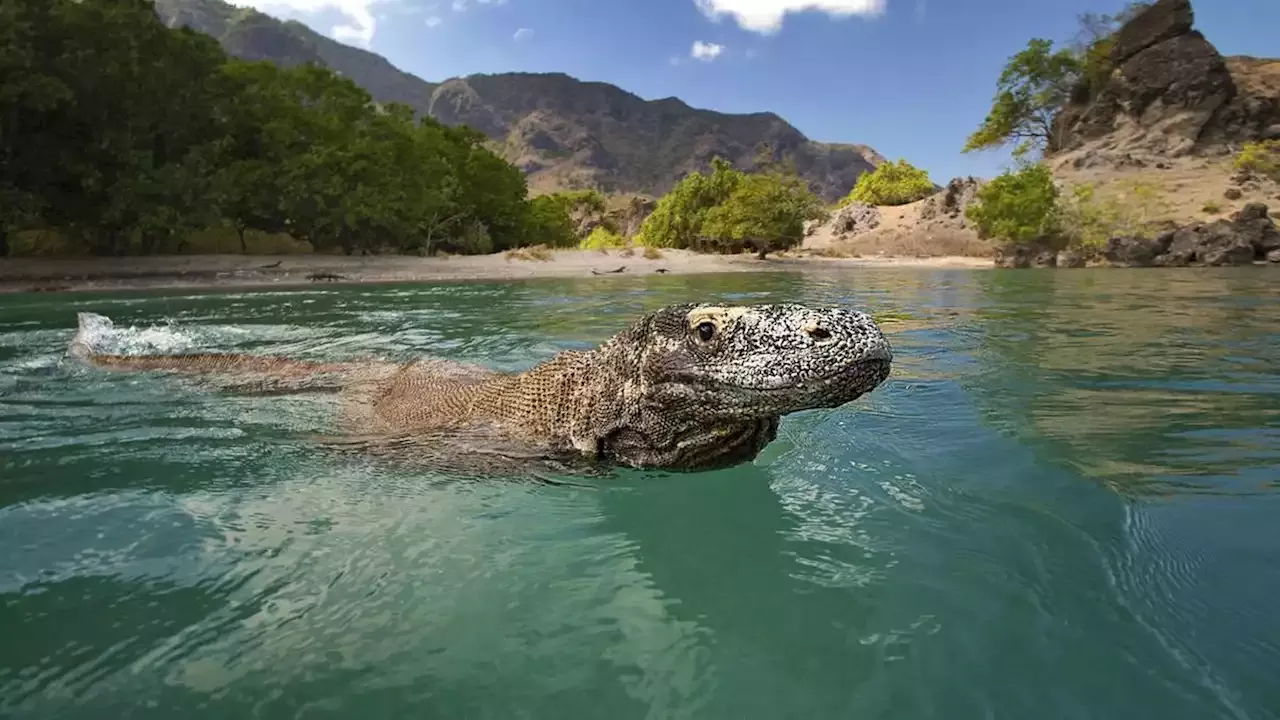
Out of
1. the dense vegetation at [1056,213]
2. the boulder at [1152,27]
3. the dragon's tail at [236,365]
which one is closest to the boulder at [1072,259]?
the dense vegetation at [1056,213]

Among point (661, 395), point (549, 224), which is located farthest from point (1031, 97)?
point (661, 395)

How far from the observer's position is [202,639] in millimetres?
2250

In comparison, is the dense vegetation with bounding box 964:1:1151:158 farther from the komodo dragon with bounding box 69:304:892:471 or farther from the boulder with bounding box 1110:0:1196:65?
the komodo dragon with bounding box 69:304:892:471

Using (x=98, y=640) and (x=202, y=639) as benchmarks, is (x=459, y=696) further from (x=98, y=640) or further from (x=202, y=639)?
(x=98, y=640)

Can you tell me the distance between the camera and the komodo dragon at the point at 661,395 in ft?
9.67

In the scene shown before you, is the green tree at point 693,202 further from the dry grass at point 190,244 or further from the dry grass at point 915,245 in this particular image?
the dry grass at point 190,244

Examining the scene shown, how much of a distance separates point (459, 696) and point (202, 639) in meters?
0.87

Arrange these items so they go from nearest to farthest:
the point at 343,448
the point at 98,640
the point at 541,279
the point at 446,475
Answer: the point at 98,640 < the point at 446,475 < the point at 343,448 < the point at 541,279

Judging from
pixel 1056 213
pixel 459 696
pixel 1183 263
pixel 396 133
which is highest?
pixel 396 133

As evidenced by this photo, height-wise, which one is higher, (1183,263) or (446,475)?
(1183,263)

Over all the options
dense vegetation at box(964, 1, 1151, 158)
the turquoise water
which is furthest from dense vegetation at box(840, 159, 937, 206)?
the turquoise water

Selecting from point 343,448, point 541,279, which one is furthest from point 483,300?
point 343,448

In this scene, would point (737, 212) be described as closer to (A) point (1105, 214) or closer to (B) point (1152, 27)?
(A) point (1105, 214)

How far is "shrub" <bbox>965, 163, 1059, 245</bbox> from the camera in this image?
4266 cm
